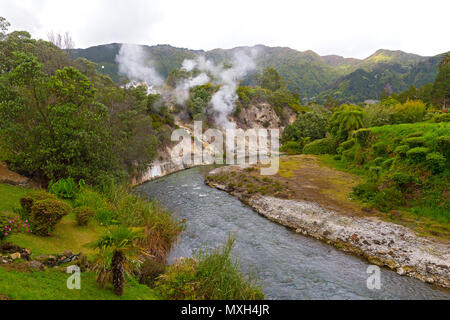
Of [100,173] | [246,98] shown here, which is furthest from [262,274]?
[246,98]

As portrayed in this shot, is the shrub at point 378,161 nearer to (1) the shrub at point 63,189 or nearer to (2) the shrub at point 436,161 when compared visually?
(2) the shrub at point 436,161

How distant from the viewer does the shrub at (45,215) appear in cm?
1039

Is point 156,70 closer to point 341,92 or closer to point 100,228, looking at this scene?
point 341,92

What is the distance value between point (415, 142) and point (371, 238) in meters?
12.9

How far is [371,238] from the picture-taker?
17.7 metres

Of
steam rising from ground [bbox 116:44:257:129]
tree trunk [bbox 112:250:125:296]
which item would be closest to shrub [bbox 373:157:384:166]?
tree trunk [bbox 112:250:125:296]

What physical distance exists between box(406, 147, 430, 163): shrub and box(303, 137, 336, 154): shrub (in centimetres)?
2721

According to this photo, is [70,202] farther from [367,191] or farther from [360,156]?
[360,156]

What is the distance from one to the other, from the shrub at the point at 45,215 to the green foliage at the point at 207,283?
5.31 meters

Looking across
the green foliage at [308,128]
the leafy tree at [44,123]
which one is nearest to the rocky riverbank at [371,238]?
the leafy tree at [44,123]

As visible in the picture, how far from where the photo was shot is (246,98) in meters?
83.6

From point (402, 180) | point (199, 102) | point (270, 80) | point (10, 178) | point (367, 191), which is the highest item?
point (270, 80)

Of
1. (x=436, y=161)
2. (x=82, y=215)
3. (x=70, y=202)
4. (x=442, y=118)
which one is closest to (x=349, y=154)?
(x=442, y=118)

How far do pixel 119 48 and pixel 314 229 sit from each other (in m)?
195
